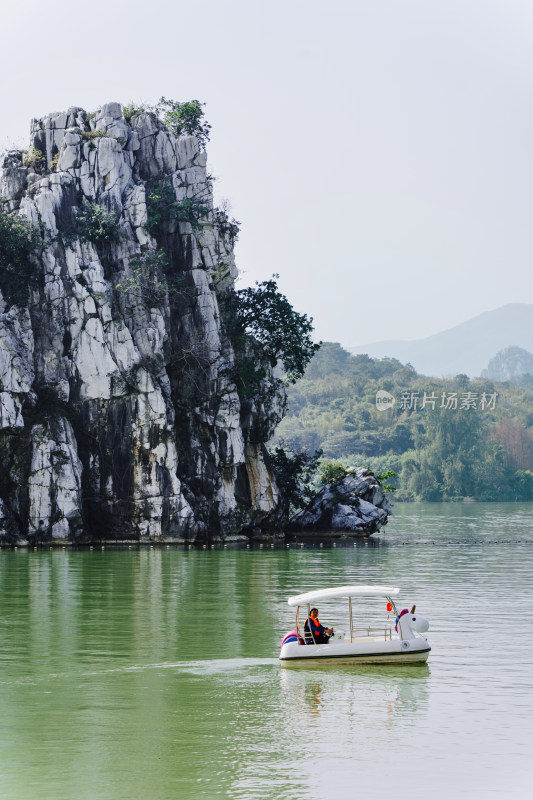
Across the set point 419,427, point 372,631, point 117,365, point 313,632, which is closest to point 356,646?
point 313,632

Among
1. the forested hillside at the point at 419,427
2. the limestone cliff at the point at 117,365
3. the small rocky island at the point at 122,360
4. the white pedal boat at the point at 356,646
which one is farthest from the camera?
the forested hillside at the point at 419,427

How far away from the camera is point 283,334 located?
71.5 meters

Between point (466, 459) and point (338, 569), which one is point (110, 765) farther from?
point (466, 459)

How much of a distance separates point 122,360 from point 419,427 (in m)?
98.8

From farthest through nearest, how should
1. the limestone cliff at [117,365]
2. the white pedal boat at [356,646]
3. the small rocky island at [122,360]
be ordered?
the small rocky island at [122,360]
the limestone cliff at [117,365]
the white pedal boat at [356,646]

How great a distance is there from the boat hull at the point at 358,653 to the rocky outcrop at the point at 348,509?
4264cm

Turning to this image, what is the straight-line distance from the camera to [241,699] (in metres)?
22.9

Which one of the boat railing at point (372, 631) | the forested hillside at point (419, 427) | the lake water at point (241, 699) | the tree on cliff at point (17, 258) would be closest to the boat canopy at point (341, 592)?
the boat railing at point (372, 631)

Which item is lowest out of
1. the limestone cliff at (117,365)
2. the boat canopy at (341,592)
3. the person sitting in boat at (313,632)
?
the person sitting in boat at (313,632)

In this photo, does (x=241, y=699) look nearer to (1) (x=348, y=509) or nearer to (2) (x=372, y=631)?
(2) (x=372, y=631)

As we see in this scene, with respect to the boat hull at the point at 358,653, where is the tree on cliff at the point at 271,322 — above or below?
above

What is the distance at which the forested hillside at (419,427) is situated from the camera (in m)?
144

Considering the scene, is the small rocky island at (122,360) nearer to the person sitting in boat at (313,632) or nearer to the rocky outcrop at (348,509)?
the rocky outcrop at (348,509)

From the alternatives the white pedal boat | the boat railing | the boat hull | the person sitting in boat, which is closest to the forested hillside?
the boat railing
